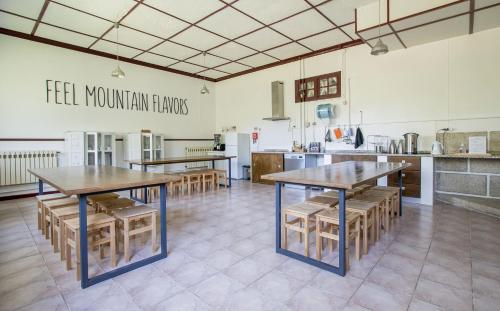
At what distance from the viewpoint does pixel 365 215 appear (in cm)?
265

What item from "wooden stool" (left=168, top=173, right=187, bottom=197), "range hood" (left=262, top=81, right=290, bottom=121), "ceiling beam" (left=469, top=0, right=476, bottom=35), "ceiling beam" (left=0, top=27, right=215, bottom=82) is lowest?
"wooden stool" (left=168, top=173, right=187, bottom=197)

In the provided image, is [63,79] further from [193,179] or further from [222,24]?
[222,24]

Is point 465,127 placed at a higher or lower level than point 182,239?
higher

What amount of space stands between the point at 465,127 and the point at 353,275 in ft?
13.7

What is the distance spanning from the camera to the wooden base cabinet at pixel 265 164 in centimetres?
686

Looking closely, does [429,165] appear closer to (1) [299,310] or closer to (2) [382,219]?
(2) [382,219]

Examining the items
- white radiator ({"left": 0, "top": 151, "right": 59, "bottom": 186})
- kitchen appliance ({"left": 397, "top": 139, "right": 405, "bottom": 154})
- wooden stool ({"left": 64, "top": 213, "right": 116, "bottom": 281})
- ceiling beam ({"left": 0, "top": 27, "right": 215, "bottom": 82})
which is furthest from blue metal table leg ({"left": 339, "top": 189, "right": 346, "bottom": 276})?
ceiling beam ({"left": 0, "top": 27, "right": 215, "bottom": 82})

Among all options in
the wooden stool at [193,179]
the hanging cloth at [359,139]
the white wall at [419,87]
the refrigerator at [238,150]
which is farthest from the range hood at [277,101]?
the wooden stool at [193,179]

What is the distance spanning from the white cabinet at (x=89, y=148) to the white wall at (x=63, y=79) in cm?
40

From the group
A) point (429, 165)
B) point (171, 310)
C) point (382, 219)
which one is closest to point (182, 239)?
point (171, 310)

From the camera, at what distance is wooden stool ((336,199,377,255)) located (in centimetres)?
268

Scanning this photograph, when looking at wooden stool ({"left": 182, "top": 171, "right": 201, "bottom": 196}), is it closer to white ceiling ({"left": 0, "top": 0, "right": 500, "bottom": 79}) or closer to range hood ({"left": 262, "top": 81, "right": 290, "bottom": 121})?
range hood ({"left": 262, "top": 81, "right": 290, "bottom": 121})

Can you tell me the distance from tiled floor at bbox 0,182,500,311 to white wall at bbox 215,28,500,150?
7.24 feet

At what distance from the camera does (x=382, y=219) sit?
11.4ft
